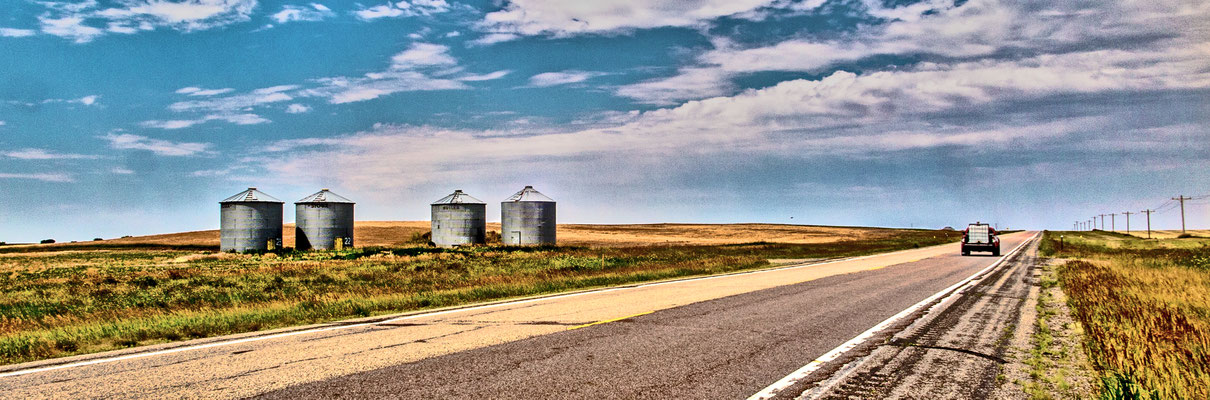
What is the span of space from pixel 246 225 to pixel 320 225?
5418mm

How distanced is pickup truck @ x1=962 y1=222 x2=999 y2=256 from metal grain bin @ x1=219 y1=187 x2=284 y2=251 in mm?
50061

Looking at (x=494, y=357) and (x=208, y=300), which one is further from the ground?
(x=494, y=357)

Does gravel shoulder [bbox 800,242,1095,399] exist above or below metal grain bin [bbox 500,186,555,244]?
below

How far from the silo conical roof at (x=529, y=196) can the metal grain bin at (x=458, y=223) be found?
13.5 ft

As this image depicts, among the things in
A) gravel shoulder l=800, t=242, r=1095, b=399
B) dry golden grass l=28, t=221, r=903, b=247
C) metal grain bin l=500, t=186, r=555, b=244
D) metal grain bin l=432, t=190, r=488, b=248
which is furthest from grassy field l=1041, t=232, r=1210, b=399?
dry golden grass l=28, t=221, r=903, b=247

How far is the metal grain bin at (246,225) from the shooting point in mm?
51406

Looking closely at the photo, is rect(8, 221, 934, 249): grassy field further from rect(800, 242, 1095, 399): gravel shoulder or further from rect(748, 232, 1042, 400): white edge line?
rect(800, 242, 1095, 399): gravel shoulder

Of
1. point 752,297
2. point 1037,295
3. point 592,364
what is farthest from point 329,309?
point 1037,295

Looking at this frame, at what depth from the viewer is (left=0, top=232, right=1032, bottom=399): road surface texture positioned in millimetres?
5879

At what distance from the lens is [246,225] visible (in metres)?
51.5

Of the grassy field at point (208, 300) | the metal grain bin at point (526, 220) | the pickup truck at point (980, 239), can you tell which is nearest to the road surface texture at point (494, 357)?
the grassy field at point (208, 300)

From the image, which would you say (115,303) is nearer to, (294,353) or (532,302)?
(532,302)

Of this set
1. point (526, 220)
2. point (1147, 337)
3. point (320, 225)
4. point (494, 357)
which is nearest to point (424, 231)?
point (320, 225)

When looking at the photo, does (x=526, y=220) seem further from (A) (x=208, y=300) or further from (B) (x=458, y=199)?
(A) (x=208, y=300)
